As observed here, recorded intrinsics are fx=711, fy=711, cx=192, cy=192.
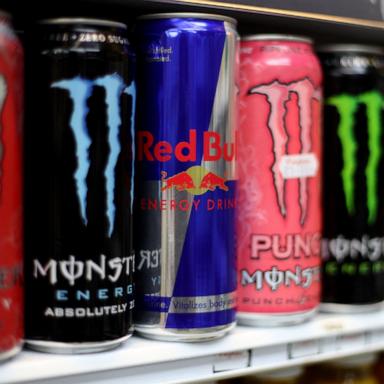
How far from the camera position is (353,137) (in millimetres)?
1049

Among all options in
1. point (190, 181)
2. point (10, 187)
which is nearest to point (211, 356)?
point (190, 181)

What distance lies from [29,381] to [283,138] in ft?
1.48

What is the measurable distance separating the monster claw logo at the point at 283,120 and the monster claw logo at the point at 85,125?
0.23 metres

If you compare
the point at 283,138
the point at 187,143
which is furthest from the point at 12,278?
the point at 283,138

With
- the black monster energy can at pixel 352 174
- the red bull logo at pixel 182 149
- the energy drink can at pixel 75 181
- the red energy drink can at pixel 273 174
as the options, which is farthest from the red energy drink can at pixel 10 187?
the black monster energy can at pixel 352 174

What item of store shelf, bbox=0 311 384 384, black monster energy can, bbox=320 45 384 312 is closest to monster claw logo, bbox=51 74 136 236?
store shelf, bbox=0 311 384 384

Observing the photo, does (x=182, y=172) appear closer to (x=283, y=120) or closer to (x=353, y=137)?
(x=283, y=120)

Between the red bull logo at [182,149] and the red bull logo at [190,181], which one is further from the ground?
the red bull logo at [182,149]

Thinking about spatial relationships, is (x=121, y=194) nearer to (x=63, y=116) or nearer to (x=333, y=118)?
(x=63, y=116)

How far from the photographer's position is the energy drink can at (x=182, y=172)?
851 millimetres

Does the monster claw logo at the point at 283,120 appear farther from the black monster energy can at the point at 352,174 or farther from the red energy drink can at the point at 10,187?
the red energy drink can at the point at 10,187

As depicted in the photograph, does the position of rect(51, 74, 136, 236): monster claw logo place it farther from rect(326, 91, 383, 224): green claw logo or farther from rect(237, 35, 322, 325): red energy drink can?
rect(326, 91, 383, 224): green claw logo

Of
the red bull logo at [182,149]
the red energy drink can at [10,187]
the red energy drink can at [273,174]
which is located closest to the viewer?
the red energy drink can at [10,187]

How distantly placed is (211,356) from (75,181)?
0.30m
